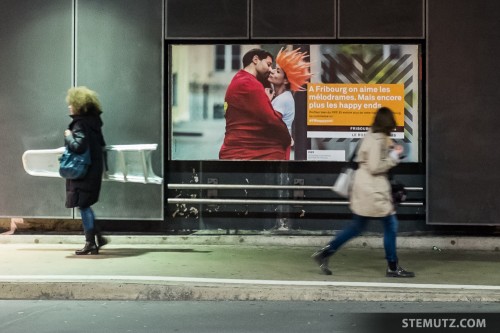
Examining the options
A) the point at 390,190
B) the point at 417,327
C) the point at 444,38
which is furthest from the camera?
the point at 444,38

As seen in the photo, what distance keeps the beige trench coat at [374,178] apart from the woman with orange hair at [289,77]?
254 cm

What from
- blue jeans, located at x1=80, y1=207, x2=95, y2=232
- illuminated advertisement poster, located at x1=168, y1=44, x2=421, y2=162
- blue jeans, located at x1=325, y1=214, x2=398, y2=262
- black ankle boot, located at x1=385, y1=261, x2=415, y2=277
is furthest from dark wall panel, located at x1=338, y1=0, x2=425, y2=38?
blue jeans, located at x1=80, y1=207, x2=95, y2=232

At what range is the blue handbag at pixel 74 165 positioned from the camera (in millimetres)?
9172

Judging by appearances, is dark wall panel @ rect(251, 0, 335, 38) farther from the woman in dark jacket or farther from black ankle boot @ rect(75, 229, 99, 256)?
black ankle boot @ rect(75, 229, 99, 256)

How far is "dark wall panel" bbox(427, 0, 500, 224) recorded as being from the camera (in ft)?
33.5

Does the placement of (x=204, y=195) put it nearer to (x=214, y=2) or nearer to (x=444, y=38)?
(x=214, y=2)

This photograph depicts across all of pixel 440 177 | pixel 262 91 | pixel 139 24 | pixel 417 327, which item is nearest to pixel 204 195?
pixel 262 91

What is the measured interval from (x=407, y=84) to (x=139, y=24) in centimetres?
348

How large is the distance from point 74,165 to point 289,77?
2985mm

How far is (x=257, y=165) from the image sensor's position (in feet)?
34.7

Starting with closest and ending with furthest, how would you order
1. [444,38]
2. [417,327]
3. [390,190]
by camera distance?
[417,327] → [390,190] → [444,38]

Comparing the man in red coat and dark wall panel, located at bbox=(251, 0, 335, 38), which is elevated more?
dark wall panel, located at bbox=(251, 0, 335, 38)

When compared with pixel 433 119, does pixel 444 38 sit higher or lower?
higher

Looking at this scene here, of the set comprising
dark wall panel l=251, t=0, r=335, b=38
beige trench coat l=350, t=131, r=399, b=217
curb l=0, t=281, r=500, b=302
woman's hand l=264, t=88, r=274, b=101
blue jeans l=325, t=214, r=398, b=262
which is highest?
dark wall panel l=251, t=0, r=335, b=38
